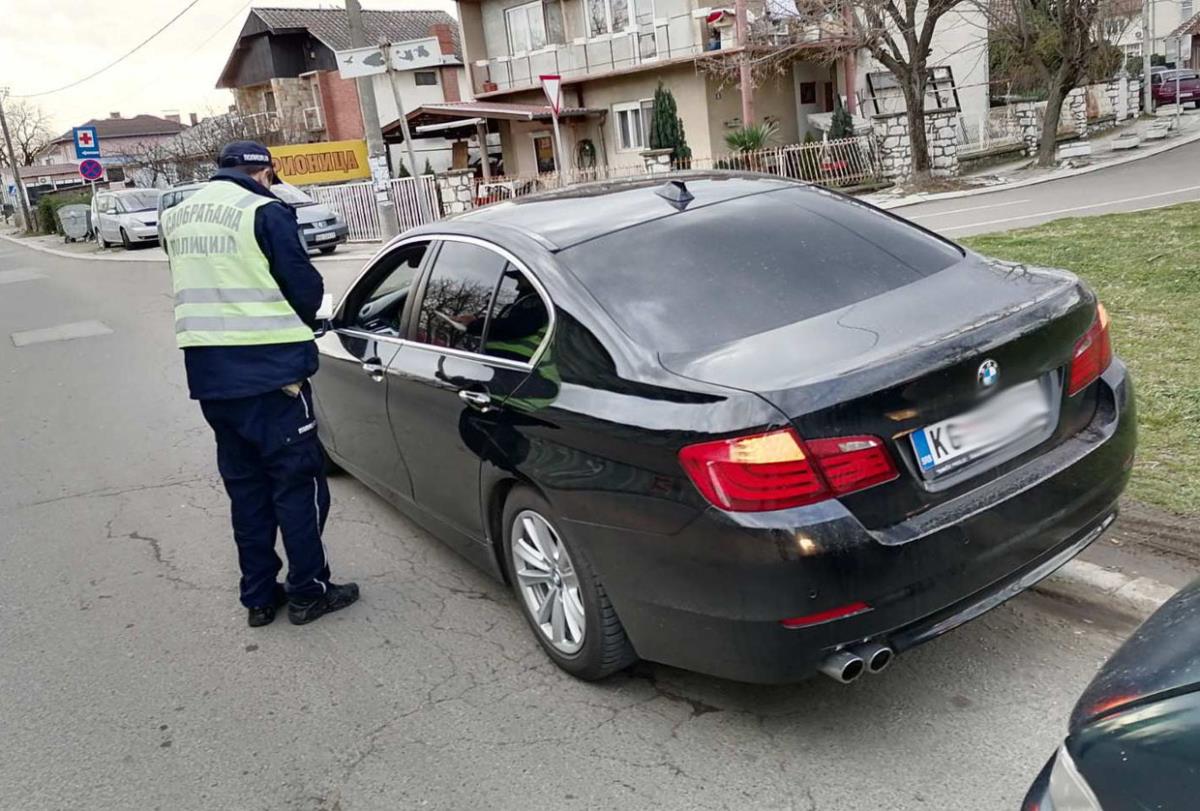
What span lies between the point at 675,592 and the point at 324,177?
24661mm

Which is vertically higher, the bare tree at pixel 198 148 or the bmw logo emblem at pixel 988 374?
the bare tree at pixel 198 148

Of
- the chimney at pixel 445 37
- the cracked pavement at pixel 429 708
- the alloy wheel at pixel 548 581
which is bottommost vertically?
the cracked pavement at pixel 429 708

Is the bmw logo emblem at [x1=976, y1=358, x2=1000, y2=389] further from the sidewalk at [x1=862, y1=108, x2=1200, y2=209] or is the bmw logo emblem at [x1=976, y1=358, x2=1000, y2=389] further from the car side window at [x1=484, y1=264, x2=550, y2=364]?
the sidewalk at [x1=862, y1=108, x2=1200, y2=209]

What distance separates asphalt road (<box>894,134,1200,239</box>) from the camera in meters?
13.8

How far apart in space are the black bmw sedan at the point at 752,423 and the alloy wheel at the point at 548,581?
1 centimetres

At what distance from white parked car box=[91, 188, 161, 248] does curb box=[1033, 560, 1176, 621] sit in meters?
28.2

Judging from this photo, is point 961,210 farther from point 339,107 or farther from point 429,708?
point 339,107

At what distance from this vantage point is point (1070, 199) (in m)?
15.9

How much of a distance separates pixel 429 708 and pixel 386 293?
2212mm

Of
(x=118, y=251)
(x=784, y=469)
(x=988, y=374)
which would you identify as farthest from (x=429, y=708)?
(x=118, y=251)

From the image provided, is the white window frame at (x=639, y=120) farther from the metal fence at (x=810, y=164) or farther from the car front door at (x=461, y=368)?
the car front door at (x=461, y=368)

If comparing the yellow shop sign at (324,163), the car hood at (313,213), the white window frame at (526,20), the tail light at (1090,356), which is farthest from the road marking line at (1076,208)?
the white window frame at (526,20)

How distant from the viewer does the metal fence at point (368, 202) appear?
74.9 feet

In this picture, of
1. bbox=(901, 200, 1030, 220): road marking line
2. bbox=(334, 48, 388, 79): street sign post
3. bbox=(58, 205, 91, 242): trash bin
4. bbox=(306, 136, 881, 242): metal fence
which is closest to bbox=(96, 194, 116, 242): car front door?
bbox=(58, 205, 91, 242): trash bin
